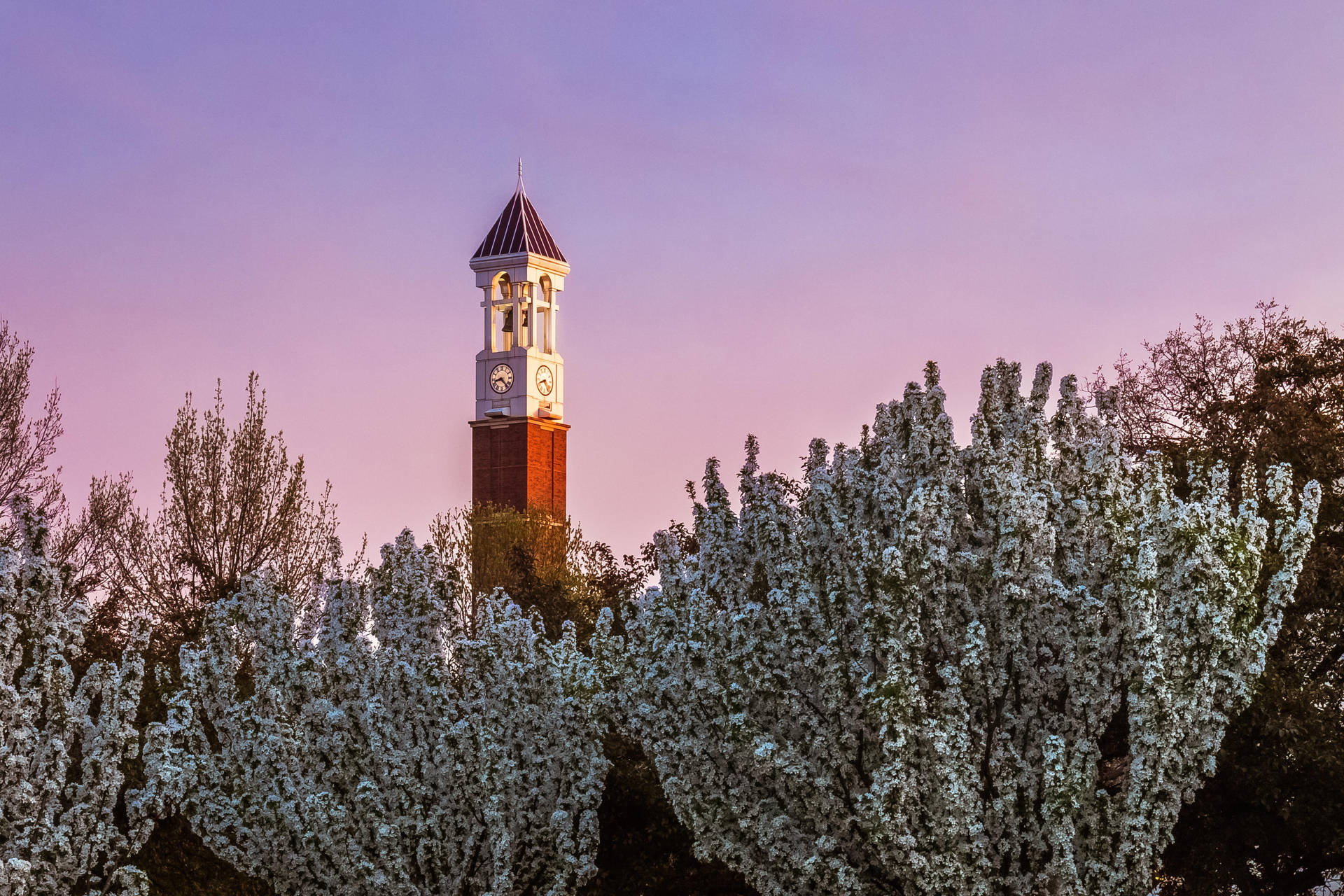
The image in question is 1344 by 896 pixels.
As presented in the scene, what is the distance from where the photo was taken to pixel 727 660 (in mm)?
13875

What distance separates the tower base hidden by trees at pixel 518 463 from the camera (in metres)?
83.0

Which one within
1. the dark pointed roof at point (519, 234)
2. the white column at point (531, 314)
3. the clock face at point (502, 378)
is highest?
the dark pointed roof at point (519, 234)

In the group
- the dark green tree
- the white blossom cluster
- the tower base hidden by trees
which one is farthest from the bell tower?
the white blossom cluster

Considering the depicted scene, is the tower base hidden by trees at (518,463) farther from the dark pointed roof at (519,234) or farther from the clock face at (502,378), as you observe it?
the dark pointed roof at (519,234)

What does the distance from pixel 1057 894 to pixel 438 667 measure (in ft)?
21.6

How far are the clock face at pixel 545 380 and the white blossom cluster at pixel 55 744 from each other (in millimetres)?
70932

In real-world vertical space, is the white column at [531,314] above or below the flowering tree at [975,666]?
above

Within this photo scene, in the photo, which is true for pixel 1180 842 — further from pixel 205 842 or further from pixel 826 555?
pixel 205 842

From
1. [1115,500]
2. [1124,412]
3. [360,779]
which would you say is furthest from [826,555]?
[1124,412]

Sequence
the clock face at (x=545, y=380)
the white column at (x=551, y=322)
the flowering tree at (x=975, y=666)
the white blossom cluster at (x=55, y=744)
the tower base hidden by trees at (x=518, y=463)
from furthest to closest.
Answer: the white column at (x=551, y=322) < the clock face at (x=545, y=380) < the tower base hidden by trees at (x=518, y=463) < the white blossom cluster at (x=55, y=744) < the flowering tree at (x=975, y=666)

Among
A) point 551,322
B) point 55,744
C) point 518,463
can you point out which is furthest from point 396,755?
point 551,322

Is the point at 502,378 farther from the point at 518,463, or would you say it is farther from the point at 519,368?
the point at 518,463

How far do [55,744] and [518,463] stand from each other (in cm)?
6873

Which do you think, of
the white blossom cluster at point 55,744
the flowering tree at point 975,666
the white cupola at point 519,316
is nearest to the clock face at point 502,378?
the white cupola at point 519,316
